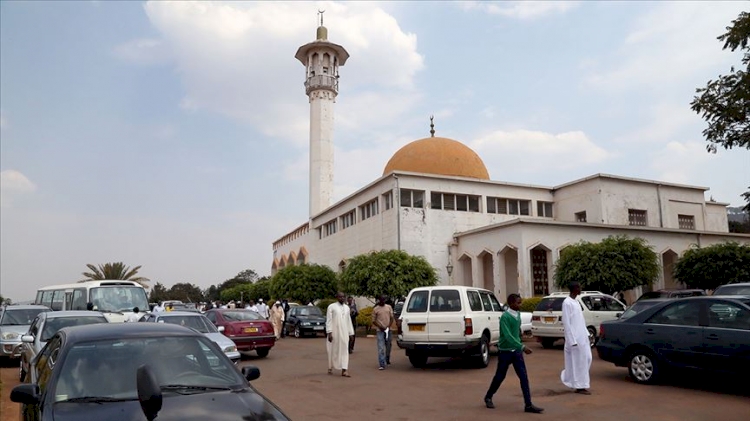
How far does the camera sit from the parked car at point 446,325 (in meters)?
13.6

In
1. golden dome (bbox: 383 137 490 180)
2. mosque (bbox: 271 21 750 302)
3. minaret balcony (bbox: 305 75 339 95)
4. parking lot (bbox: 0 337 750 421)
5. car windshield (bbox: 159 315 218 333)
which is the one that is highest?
minaret balcony (bbox: 305 75 339 95)

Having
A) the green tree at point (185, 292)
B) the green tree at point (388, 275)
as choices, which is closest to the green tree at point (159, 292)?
the green tree at point (185, 292)

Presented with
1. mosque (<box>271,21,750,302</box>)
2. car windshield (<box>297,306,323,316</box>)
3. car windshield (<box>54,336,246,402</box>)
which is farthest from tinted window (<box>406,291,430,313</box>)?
mosque (<box>271,21,750,302</box>)

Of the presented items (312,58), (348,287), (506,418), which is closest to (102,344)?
(506,418)

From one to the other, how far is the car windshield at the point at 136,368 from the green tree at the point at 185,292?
111 m

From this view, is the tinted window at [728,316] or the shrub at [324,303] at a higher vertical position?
the shrub at [324,303]

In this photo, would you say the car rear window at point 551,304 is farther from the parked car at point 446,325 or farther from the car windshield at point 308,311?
the car windshield at point 308,311

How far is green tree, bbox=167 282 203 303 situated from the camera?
111781mm

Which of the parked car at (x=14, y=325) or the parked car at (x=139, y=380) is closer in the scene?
the parked car at (x=139, y=380)

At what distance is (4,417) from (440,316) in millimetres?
8690

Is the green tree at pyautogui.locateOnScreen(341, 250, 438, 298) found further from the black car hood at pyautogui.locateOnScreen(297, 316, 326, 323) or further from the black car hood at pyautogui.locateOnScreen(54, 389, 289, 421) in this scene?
the black car hood at pyautogui.locateOnScreen(54, 389, 289, 421)

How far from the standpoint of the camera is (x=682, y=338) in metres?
10.1

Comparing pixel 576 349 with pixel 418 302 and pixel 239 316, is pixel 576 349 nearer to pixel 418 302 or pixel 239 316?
pixel 418 302

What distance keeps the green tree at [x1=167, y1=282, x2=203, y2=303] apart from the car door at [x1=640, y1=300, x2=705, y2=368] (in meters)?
108
